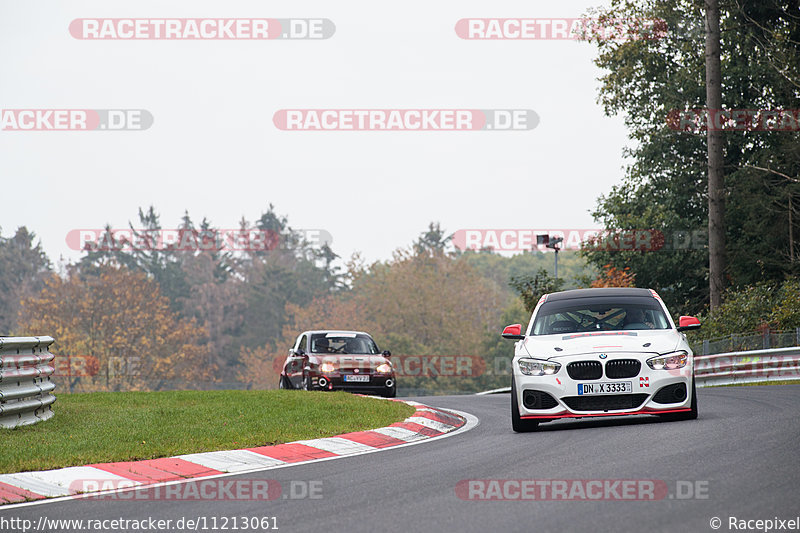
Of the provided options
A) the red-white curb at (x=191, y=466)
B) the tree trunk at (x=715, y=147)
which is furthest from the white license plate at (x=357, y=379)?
the tree trunk at (x=715, y=147)

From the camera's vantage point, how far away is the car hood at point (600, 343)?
35.8 ft

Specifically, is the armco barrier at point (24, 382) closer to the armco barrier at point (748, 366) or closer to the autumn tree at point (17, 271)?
the armco barrier at point (748, 366)

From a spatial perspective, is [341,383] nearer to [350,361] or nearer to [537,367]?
[350,361]

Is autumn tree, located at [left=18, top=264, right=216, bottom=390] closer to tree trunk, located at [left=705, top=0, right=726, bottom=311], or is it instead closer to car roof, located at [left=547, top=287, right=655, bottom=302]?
tree trunk, located at [left=705, top=0, right=726, bottom=311]

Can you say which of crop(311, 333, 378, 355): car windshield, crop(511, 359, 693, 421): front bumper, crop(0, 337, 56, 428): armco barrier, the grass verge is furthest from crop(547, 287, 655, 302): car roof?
crop(311, 333, 378, 355): car windshield

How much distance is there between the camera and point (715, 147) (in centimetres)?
2991

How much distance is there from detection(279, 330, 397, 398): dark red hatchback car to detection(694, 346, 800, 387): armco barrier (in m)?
9.06

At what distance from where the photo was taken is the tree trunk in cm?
2952

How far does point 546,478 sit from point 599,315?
494 cm

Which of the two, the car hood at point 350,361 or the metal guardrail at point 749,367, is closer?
the car hood at point 350,361

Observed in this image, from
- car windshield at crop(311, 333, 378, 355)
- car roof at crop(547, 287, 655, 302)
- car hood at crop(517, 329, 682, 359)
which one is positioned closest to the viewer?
car hood at crop(517, 329, 682, 359)

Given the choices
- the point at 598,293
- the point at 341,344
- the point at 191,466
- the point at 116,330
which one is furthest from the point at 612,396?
the point at 116,330

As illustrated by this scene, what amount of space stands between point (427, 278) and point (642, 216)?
186 ft

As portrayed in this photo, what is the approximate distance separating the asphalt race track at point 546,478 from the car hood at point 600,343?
2.88ft
